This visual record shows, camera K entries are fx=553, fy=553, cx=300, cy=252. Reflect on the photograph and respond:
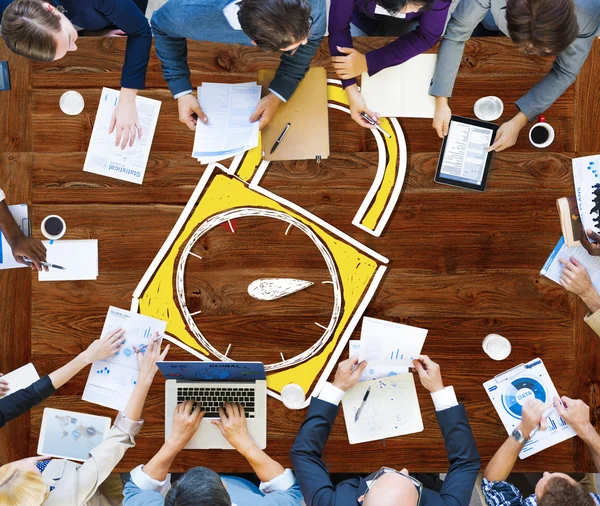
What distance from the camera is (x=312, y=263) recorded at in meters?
2.00

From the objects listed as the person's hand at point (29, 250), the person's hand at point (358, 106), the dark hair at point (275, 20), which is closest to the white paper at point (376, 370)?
the person's hand at point (358, 106)

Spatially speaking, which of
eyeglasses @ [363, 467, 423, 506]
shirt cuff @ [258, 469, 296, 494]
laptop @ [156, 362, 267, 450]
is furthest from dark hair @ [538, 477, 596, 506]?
A: laptop @ [156, 362, 267, 450]

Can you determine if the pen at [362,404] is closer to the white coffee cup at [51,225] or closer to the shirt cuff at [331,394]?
the shirt cuff at [331,394]

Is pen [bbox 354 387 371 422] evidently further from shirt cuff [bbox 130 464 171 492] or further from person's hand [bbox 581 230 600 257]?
person's hand [bbox 581 230 600 257]

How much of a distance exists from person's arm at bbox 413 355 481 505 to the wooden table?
0.08 m

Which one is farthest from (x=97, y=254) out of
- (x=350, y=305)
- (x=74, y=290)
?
(x=350, y=305)

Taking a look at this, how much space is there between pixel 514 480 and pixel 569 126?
1393 millimetres

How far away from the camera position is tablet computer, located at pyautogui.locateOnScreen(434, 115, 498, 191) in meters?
1.99

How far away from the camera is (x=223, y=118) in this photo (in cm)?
202

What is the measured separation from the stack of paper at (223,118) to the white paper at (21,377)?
98 centimetres

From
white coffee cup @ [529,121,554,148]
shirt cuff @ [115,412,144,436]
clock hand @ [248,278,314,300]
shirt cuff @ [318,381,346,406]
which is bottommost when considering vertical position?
shirt cuff @ [115,412,144,436]

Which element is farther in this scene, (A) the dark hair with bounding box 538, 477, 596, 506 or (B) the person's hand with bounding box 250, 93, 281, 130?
(B) the person's hand with bounding box 250, 93, 281, 130

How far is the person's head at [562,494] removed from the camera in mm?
1739

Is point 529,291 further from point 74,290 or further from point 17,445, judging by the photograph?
point 17,445
